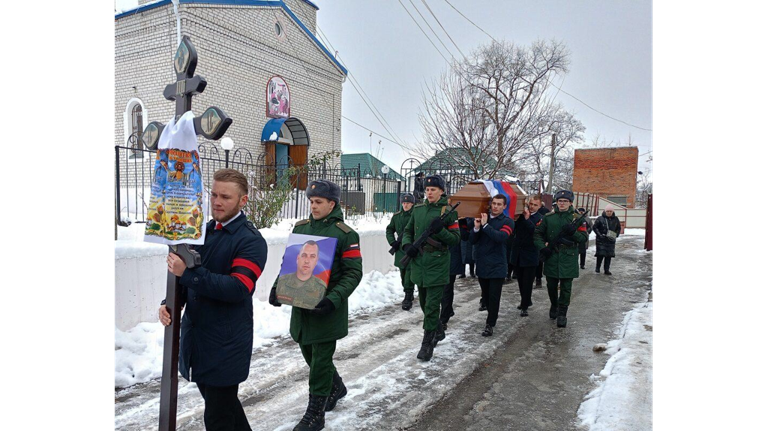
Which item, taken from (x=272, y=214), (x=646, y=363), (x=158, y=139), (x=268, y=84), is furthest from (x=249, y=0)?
(x=646, y=363)

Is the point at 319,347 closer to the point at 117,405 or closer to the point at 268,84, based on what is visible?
the point at 117,405

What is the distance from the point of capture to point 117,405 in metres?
3.65

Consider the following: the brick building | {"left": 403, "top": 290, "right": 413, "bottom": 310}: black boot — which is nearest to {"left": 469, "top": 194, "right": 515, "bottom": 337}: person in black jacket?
{"left": 403, "top": 290, "right": 413, "bottom": 310}: black boot

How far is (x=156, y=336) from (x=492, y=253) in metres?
4.17

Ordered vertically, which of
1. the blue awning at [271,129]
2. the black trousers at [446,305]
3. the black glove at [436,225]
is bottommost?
the black trousers at [446,305]

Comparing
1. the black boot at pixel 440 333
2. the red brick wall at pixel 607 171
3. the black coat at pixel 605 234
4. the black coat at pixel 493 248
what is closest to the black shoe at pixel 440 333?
the black boot at pixel 440 333

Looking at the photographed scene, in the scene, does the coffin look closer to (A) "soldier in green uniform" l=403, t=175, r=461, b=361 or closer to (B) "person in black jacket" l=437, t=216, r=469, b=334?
(B) "person in black jacket" l=437, t=216, r=469, b=334

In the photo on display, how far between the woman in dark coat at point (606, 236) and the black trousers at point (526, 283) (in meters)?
5.22

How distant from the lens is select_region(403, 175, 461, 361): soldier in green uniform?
4.88 m

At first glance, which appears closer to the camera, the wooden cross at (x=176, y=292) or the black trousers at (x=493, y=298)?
the wooden cross at (x=176, y=292)

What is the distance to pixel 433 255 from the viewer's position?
16.2 feet

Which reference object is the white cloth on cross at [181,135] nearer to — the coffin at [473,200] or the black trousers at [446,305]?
the black trousers at [446,305]

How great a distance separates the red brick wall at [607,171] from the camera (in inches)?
1453
